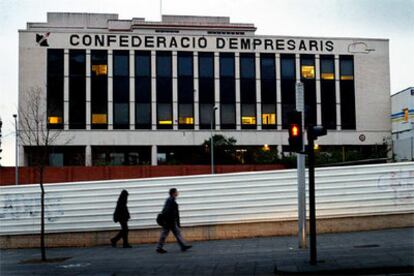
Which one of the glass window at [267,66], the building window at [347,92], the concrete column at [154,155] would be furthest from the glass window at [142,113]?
the building window at [347,92]

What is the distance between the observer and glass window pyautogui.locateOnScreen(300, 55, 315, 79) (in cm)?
5984

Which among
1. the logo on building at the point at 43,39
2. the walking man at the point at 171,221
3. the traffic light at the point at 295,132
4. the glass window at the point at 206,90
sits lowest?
the walking man at the point at 171,221

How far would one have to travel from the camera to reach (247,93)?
194 ft

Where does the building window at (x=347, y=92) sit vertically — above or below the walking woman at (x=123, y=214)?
above

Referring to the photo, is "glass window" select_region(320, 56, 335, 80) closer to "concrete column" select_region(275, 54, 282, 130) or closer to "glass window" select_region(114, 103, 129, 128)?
"concrete column" select_region(275, 54, 282, 130)

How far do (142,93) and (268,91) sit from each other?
12.3 metres

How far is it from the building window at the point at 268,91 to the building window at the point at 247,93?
34.7 inches

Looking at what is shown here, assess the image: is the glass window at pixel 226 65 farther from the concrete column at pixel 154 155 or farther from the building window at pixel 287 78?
the concrete column at pixel 154 155

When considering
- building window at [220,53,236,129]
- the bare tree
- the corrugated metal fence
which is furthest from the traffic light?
building window at [220,53,236,129]

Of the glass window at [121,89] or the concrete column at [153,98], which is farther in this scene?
the concrete column at [153,98]

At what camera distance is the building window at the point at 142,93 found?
5772cm

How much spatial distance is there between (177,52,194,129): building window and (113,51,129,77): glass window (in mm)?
4957

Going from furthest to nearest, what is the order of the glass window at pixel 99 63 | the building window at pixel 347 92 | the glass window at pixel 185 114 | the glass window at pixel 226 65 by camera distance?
the building window at pixel 347 92 < the glass window at pixel 226 65 < the glass window at pixel 185 114 < the glass window at pixel 99 63

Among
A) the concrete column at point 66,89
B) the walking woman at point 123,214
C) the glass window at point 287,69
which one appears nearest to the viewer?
the walking woman at point 123,214
